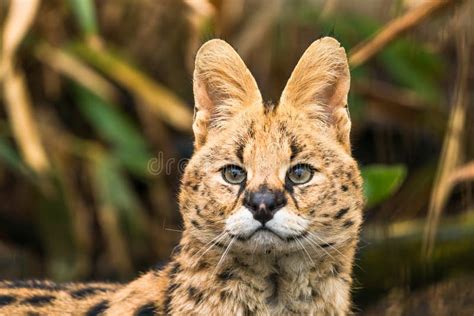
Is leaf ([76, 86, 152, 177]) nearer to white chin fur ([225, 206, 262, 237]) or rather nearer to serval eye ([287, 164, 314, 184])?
serval eye ([287, 164, 314, 184])

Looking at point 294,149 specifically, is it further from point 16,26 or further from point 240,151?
point 16,26

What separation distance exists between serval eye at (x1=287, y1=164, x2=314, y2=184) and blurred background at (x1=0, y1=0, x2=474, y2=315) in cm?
343

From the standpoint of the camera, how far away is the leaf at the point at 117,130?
9289 millimetres

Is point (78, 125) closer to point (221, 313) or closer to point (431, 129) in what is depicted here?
point (431, 129)

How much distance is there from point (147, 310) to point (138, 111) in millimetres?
5101

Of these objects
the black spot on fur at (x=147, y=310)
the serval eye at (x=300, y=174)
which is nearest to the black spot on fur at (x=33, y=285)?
the black spot on fur at (x=147, y=310)

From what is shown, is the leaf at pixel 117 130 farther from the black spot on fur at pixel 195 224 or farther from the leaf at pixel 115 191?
the black spot on fur at pixel 195 224

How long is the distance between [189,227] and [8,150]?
172 inches

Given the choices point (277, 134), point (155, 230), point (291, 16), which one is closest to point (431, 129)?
point (291, 16)

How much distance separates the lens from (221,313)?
4695 mm

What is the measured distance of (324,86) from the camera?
194 inches

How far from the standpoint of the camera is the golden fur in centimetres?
454

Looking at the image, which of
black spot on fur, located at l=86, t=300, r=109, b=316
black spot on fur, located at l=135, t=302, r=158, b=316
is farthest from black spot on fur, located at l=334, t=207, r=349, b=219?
black spot on fur, located at l=86, t=300, r=109, b=316

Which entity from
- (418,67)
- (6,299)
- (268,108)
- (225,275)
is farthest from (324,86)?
(418,67)
